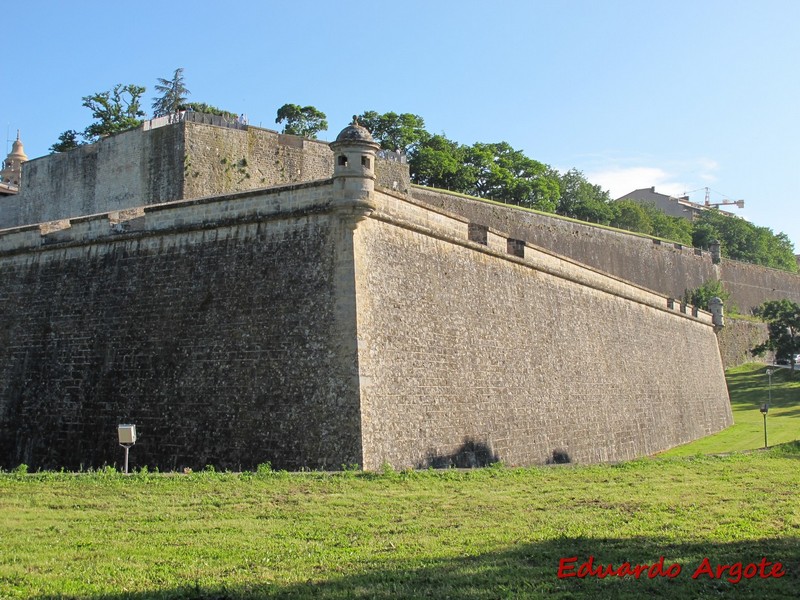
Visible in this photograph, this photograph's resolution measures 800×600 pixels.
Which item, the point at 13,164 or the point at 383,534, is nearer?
the point at 383,534

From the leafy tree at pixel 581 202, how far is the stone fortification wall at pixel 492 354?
50738 millimetres

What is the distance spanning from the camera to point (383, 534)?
855cm

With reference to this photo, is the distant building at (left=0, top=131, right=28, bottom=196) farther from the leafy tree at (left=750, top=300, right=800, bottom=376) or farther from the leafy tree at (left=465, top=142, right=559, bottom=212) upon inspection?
the leafy tree at (left=750, top=300, right=800, bottom=376)

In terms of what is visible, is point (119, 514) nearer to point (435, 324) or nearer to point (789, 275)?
point (435, 324)

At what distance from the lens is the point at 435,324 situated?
16.1m

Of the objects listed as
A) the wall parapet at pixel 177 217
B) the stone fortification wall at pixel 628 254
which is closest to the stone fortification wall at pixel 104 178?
the wall parapet at pixel 177 217

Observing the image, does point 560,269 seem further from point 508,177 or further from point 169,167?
point 508,177

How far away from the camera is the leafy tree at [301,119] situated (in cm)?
6306

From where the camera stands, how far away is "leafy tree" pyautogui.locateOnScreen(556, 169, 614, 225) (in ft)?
254

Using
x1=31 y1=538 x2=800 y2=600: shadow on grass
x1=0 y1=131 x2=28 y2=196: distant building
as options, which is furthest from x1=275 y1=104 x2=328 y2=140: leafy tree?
x1=31 y1=538 x2=800 y2=600: shadow on grass

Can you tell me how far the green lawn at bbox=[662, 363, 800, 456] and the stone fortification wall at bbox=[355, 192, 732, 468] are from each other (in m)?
1.75

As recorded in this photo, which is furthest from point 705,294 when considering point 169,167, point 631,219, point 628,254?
point 169,167

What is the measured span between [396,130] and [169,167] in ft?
124

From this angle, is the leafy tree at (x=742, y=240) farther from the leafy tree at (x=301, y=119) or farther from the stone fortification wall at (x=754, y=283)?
the leafy tree at (x=301, y=119)
